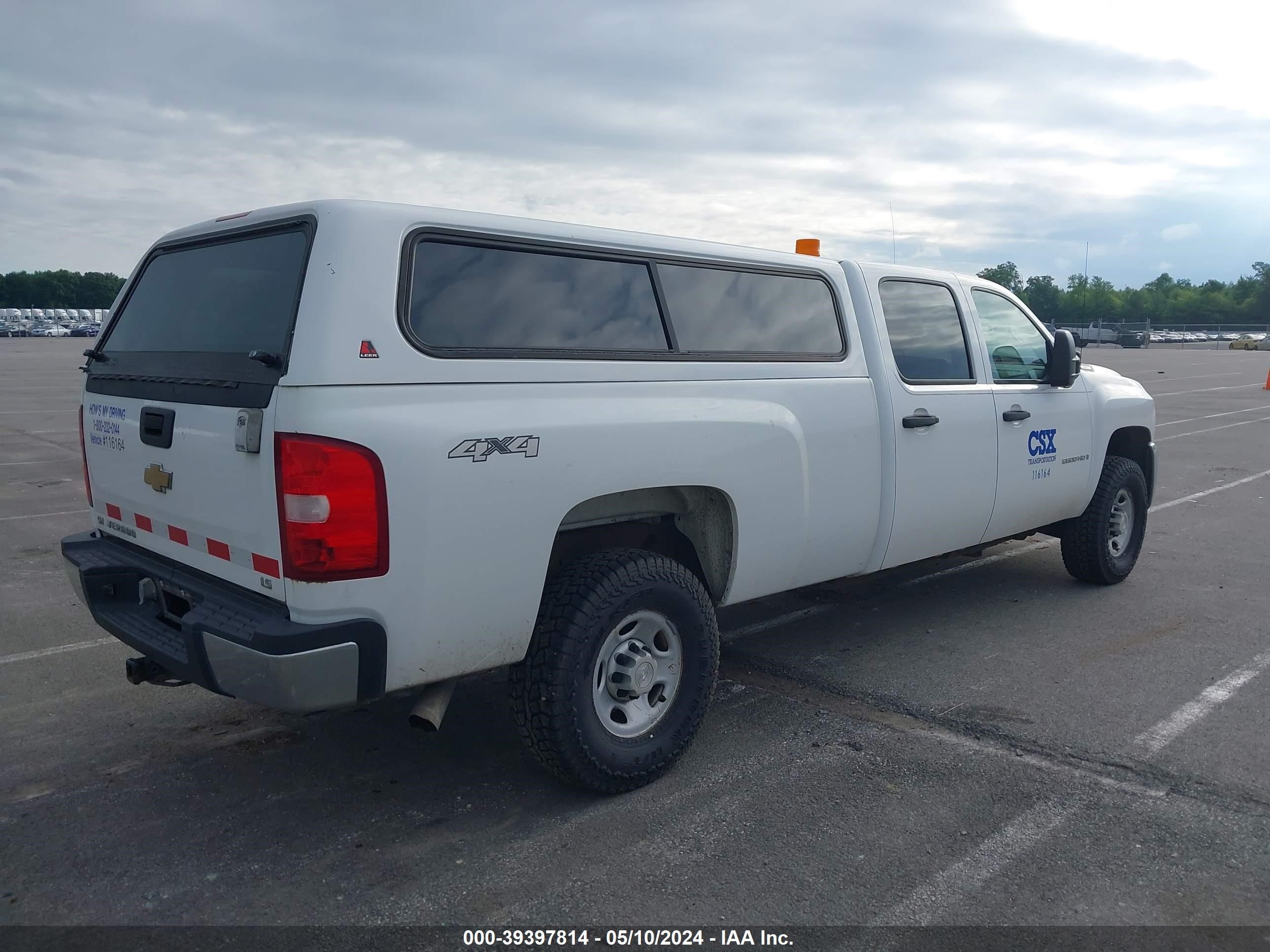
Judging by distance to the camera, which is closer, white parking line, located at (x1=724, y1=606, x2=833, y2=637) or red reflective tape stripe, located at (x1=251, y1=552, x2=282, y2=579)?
red reflective tape stripe, located at (x1=251, y1=552, x2=282, y2=579)

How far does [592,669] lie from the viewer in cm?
350

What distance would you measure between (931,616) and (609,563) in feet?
9.89

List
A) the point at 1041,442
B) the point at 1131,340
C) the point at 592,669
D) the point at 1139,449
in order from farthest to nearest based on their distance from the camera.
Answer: the point at 1131,340 < the point at 1139,449 < the point at 1041,442 < the point at 592,669

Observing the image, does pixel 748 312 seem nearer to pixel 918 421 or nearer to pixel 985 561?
pixel 918 421

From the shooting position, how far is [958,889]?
3.06 meters

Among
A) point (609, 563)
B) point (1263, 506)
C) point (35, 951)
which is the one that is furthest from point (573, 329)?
point (1263, 506)

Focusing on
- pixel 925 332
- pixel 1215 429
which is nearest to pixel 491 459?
pixel 925 332

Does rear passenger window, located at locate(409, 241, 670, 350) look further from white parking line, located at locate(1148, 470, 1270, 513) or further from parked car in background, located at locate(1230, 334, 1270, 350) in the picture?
parked car in background, located at locate(1230, 334, 1270, 350)

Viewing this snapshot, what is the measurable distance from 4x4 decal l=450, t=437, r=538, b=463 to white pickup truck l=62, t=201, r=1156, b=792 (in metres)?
0.01

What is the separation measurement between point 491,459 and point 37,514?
7.32 m

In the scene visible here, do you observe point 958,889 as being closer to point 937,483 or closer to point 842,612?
Answer: point 937,483

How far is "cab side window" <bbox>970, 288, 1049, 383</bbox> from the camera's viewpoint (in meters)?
5.59

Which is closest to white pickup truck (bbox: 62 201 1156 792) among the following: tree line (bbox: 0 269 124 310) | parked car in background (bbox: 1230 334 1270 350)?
parked car in background (bbox: 1230 334 1270 350)

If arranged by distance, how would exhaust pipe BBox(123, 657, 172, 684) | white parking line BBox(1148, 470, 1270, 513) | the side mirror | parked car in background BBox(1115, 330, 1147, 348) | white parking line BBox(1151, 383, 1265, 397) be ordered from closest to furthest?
exhaust pipe BBox(123, 657, 172, 684) → the side mirror → white parking line BBox(1148, 470, 1270, 513) → white parking line BBox(1151, 383, 1265, 397) → parked car in background BBox(1115, 330, 1147, 348)
